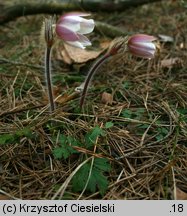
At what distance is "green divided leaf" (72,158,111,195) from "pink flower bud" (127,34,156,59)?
20.8 inches

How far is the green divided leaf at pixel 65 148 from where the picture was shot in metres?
1.48

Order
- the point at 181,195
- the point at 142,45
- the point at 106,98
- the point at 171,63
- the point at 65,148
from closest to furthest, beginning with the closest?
1. the point at 181,195
2. the point at 65,148
3. the point at 142,45
4. the point at 106,98
5. the point at 171,63

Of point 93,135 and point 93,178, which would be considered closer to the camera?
point 93,178

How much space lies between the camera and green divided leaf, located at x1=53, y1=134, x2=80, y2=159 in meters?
1.48

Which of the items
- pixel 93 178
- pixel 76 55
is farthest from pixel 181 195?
pixel 76 55

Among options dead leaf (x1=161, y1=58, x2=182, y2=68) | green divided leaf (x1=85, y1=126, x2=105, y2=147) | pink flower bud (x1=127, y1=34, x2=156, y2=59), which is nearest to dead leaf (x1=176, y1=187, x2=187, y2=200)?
green divided leaf (x1=85, y1=126, x2=105, y2=147)

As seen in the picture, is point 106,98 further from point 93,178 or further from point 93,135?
point 93,178

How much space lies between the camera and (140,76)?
218 cm

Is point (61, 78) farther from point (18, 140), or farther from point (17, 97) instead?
point (18, 140)

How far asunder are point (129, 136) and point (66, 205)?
47 cm

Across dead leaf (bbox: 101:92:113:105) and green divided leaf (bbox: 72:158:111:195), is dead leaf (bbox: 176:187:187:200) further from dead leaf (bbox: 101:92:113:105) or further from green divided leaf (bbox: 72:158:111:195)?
dead leaf (bbox: 101:92:113:105)

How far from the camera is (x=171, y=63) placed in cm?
226

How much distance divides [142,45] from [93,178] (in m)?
0.63

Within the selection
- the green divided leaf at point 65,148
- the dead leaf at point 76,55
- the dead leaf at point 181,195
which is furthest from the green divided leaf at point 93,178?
the dead leaf at point 76,55
